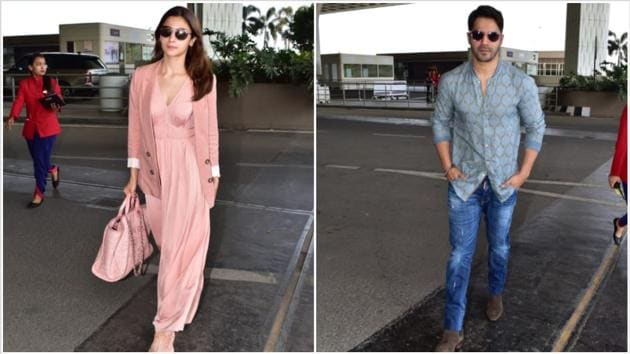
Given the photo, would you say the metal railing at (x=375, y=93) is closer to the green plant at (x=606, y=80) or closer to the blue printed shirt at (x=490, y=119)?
the green plant at (x=606, y=80)

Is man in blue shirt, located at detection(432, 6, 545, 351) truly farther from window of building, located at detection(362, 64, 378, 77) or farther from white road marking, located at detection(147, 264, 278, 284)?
window of building, located at detection(362, 64, 378, 77)

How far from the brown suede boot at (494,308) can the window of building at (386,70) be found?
28.3 meters

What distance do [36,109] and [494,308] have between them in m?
4.98

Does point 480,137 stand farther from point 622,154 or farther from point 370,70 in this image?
point 370,70

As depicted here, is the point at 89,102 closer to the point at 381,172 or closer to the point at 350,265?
the point at 381,172

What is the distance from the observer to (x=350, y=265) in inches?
204

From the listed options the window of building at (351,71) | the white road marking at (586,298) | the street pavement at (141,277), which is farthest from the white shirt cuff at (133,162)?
the window of building at (351,71)

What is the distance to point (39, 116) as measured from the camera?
6.91 metres

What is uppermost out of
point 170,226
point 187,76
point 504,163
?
point 187,76

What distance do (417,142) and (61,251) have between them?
29.0ft

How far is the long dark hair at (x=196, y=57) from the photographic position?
3.31 metres

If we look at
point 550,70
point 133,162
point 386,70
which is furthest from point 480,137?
point 386,70

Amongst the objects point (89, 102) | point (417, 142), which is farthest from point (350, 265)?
point (89, 102)

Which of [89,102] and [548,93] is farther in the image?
[548,93]
